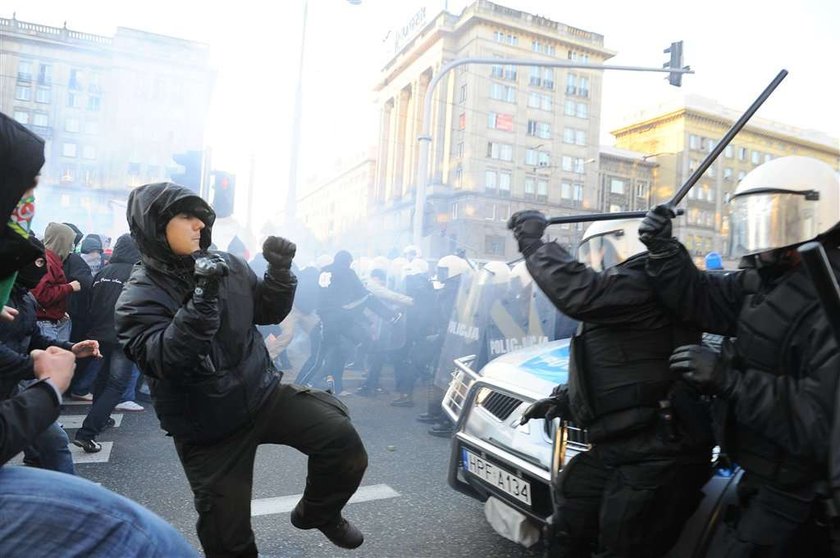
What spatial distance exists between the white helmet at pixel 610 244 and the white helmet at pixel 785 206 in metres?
0.42

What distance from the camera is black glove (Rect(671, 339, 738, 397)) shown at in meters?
1.86

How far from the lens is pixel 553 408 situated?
102 inches

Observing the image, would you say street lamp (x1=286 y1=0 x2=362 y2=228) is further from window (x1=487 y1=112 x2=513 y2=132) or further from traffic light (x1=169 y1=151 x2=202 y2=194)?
window (x1=487 y1=112 x2=513 y2=132)

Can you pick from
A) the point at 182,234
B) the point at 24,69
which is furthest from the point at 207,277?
the point at 24,69

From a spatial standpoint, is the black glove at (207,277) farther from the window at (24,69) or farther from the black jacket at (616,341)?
the window at (24,69)

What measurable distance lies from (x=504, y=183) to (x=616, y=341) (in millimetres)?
50613

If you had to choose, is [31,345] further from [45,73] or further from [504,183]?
[504,183]

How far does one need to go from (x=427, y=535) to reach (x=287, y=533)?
764mm

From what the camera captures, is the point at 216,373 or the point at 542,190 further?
the point at 542,190

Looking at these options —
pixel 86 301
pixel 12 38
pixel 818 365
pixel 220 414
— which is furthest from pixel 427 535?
pixel 12 38

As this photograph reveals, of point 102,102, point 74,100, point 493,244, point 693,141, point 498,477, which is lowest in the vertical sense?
point 498,477

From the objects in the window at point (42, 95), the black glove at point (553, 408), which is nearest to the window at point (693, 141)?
the window at point (42, 95)

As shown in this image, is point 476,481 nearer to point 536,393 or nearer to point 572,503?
point 536,393

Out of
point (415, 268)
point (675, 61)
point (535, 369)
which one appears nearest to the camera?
point (535, 369)
